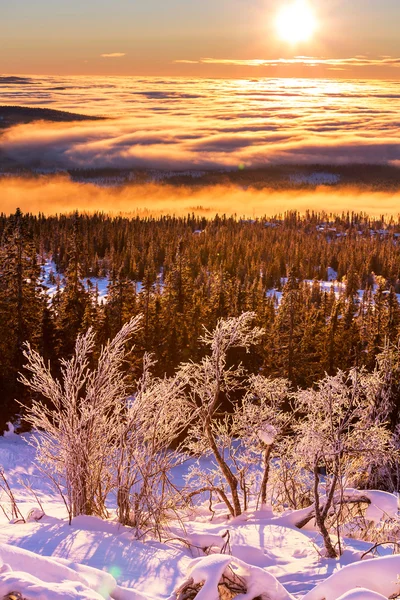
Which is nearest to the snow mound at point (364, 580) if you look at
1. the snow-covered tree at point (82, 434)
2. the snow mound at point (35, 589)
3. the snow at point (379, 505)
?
the snow mound at point (35, 589)

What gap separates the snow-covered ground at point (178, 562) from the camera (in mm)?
8008

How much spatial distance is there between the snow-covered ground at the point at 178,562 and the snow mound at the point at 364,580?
0.01 m

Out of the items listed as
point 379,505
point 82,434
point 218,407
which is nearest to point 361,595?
point 82,434

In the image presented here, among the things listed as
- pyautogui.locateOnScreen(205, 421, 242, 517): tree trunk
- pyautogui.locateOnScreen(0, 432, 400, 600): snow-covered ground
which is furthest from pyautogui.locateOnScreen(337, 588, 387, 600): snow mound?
pyautogui.locateOnScreen(205, 421, 242, 517): tree trunk

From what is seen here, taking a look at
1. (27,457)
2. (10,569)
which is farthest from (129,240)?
(10,569)

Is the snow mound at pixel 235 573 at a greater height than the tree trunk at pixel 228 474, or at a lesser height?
greater

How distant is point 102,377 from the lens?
52.2 ft

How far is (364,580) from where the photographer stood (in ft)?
26.6

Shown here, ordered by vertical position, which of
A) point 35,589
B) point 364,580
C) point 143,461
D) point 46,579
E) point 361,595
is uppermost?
point 35,589

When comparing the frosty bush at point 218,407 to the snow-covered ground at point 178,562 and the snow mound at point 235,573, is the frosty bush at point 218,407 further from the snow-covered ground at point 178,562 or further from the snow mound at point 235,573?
the snow mound at point 235,573

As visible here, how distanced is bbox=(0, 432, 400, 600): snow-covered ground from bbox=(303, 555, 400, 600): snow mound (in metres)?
0.01

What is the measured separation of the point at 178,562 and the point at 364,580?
4385mm

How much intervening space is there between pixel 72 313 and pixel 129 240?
13407cm

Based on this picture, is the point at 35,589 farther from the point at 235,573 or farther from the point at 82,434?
the point at 82,434
